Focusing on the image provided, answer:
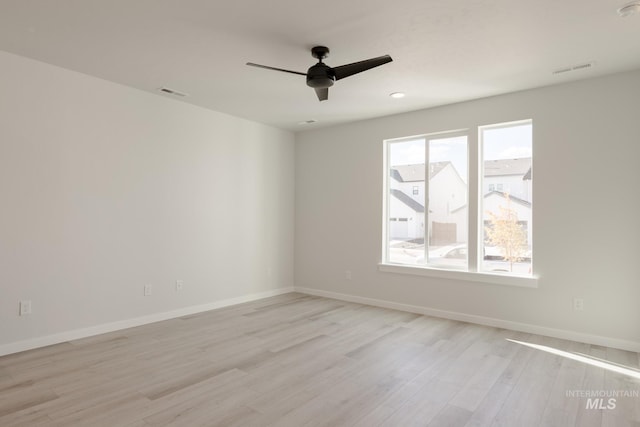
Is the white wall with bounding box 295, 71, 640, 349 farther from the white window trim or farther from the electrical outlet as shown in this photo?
the electrical outlet

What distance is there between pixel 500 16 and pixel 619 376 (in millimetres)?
2977

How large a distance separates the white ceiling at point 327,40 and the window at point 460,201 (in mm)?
764

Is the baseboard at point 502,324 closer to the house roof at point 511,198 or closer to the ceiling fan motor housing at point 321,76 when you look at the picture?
the house roof at point 511,198

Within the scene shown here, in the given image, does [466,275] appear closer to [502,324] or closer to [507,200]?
[502,324]

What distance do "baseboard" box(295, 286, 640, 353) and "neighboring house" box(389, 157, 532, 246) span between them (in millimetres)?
924

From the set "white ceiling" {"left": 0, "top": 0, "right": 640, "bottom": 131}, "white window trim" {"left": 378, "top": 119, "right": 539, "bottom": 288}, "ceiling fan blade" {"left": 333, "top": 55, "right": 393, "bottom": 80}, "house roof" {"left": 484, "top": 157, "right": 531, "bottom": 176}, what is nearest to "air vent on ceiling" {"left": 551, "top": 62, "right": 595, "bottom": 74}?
"white ceiling" {"left": 0, "top": 0, "right": 640, "bottom": 131}

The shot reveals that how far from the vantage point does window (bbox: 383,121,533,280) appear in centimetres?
429

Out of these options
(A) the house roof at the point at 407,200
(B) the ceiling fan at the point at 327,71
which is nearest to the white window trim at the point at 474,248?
(A) the house roof at the point at 407,200

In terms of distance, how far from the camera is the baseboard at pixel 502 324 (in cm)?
361

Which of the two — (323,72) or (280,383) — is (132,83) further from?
(280,383)

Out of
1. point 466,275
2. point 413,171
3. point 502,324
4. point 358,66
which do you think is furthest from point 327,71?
point 502,324

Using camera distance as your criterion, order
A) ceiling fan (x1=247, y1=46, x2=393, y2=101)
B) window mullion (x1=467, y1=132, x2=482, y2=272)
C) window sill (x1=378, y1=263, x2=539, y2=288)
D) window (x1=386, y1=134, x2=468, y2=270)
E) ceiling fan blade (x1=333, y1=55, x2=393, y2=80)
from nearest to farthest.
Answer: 1. ceiling fan blade (x1=333, y1=55, x2=393, y2=80)
2. ceiling fan (x1=247, y1=46, x2=393, y2=101)
3. window sill (x1=378, y1=263, x2=539, y2=288)
4. window mullion (x1=467, y1=132, x2=482, y2=272)
5. window (x1=386, y1=134, x2=468, y2=270)

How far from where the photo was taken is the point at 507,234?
4.36m

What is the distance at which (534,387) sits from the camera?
274 centimetres
